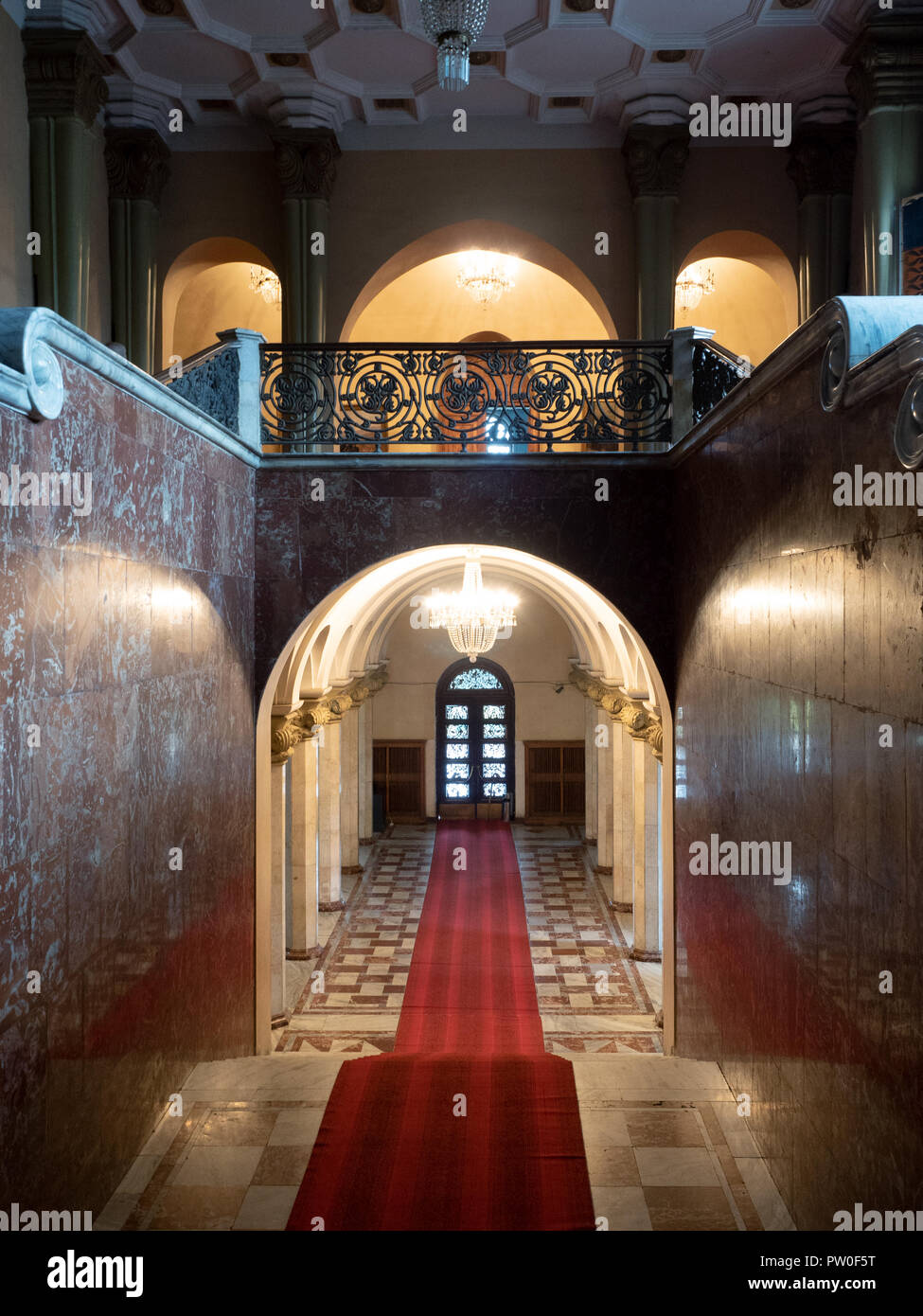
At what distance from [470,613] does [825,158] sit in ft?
21.9

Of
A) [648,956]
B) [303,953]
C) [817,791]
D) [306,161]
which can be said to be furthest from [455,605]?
[817,791]

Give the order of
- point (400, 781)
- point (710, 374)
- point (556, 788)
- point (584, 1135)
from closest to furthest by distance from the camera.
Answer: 1. point (584, 1135)
2. point (710, 374)
3. point (556, 788)
4. point (400, 781)

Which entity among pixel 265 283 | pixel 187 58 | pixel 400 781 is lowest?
pixel 400 781

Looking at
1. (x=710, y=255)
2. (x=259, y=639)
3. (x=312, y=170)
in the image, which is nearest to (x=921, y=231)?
(x=710, y=255)

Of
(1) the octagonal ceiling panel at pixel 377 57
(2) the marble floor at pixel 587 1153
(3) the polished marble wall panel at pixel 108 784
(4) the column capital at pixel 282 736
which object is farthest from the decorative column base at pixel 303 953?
(1) the octagonal ceiling panel at pixel 377 57

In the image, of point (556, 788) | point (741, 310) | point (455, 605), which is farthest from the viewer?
point (556, 788)

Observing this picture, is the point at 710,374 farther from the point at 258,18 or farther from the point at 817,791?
the point at 258,18

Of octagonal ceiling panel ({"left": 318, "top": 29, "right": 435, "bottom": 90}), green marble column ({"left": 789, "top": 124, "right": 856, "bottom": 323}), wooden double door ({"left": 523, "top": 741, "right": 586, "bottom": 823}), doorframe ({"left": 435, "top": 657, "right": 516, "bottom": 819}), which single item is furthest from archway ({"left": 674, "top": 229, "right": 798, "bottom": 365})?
wooden double door ({"left": 523, "top": 741, "right": 586, "bottom": 823})

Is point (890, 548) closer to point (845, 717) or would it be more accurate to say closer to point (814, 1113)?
point (845, 717)

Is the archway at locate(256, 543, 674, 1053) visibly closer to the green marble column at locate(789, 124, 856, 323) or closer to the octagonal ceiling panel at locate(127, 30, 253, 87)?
the green marble column at locate(789, 124, 856, 323)

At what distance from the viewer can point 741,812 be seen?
5641 millimetres

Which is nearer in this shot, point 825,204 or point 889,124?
point 889,124

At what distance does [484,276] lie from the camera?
13938 millimetres

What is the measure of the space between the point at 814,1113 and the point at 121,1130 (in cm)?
330
